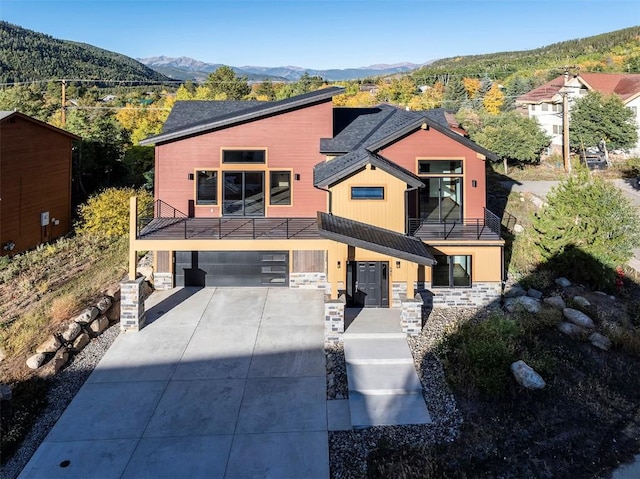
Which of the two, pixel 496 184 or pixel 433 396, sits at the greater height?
pixel 496 184

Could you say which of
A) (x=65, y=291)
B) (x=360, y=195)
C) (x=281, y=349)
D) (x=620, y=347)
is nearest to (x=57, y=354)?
(x=65, y=291)

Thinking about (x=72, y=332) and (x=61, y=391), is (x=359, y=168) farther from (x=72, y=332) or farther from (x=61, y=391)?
(x=61, y=391)

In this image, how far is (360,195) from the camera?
14.1 meters

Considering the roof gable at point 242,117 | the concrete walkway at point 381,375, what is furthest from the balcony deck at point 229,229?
the concrete walkway at point 381,375

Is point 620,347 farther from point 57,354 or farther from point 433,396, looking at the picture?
point 57,354

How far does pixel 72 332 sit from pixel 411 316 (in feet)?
30.3

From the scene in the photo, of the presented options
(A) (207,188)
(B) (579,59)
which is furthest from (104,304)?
(B) (579,59)

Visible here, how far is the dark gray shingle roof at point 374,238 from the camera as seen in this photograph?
12.2 m

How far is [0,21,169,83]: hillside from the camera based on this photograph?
61.2 metres

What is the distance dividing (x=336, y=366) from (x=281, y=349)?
1717 millimetres

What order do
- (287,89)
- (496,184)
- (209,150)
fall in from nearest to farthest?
(209,150) → (496,184) → (287,89)

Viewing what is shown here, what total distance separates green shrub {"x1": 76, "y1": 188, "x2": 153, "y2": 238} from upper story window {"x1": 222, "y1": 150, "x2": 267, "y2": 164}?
5.00 metres

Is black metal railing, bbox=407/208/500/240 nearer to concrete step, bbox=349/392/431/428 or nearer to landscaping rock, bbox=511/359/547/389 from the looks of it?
landscaping rock, bbox=511/359/547/389

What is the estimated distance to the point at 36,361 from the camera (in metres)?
10.4
